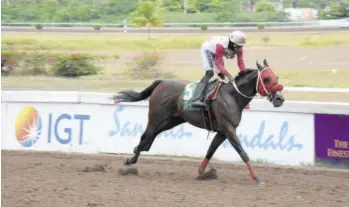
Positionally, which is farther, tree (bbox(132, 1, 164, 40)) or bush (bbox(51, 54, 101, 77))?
tree (bbox(132, 1, 164, 40))

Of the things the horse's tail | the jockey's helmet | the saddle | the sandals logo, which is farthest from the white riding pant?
the sandals logo

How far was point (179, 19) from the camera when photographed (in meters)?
36.9

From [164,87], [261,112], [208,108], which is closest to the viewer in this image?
[208,108]

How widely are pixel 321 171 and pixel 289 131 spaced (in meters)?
0.79

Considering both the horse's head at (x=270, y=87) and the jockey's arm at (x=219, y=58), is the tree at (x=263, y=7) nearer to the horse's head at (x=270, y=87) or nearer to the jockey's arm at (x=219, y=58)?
the jockey's arm at (x=219, y=58)

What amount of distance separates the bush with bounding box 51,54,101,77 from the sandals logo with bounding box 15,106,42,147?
34.7 ft

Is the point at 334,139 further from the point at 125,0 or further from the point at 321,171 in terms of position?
the point at 125,0

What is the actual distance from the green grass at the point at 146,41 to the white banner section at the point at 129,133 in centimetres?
1541

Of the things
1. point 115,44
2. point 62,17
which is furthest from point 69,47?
point 62,17

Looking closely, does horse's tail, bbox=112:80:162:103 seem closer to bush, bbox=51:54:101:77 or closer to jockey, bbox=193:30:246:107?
jockey, bbox=193:30:246:107

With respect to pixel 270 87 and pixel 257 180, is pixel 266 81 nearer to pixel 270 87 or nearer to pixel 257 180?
pixel 270 87

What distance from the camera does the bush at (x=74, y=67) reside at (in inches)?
886

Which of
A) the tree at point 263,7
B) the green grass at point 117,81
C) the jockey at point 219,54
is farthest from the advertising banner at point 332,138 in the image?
the tree at point 263,7

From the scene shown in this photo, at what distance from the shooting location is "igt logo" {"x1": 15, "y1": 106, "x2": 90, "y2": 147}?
11.6 metres
